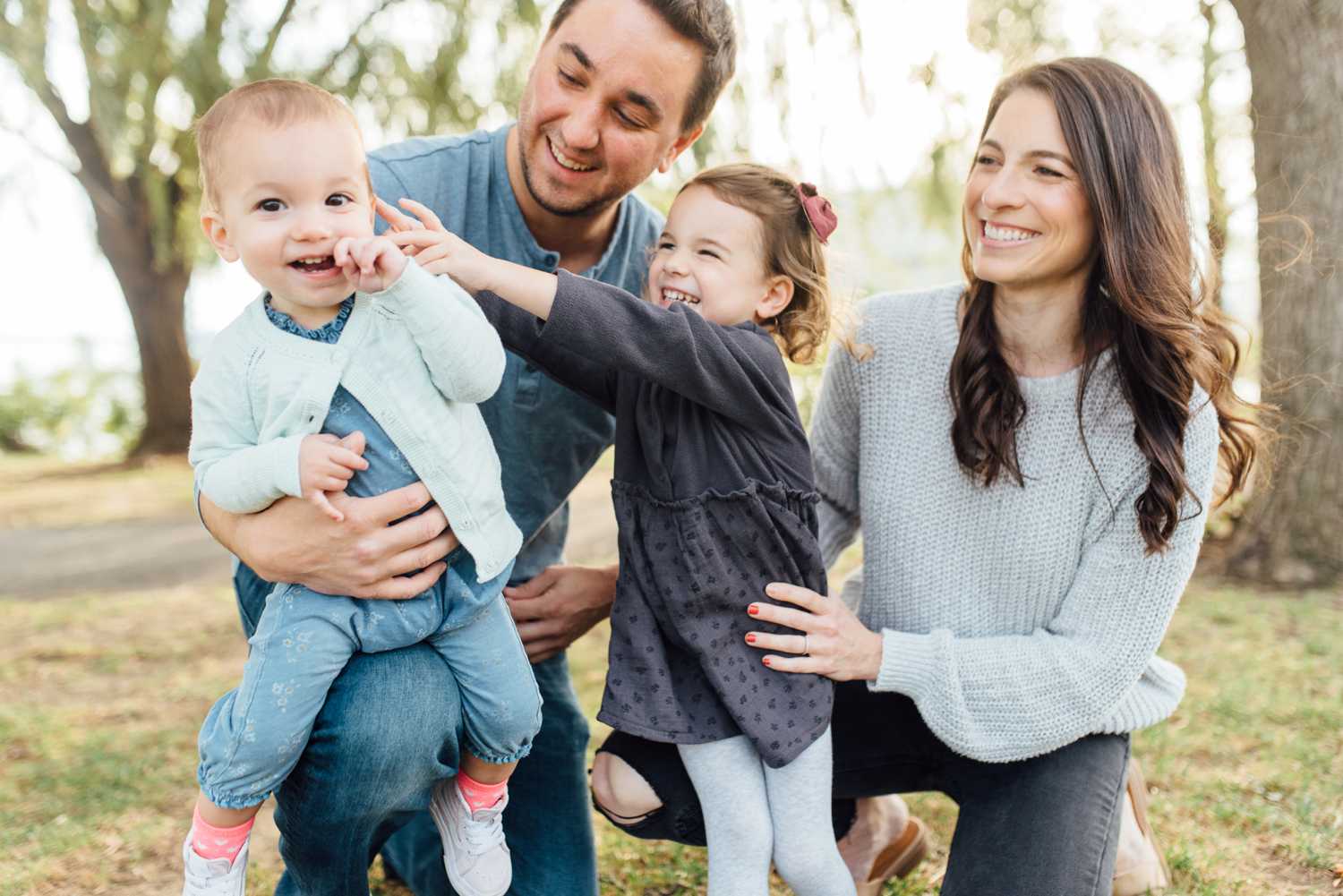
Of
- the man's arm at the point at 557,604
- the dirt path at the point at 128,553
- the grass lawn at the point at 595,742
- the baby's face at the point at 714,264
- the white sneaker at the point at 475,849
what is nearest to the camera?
the white sneaker at the point at 475,849

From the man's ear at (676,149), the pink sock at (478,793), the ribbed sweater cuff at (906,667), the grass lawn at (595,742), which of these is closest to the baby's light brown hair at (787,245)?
the man's ear at (676,149)

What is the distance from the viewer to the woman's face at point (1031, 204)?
2088 mm

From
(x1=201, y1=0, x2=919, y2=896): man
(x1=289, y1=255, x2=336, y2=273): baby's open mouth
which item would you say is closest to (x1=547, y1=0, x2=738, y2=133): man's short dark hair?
(x1=201, y1=0, x2=919, y2=896): man

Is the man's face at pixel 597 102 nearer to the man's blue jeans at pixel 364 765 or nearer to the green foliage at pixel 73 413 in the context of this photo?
the man's blue jeans at pixel 364 765

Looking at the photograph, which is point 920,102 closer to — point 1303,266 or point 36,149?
point 1303,266

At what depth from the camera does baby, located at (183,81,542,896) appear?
1.62m

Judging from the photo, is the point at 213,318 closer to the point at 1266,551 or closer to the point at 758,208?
the point at 1266,551

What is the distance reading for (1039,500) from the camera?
7.21 feet

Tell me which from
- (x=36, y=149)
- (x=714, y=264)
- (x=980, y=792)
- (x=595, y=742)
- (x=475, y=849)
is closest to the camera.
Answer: (x=475, y=849)

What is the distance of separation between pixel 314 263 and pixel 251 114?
0.22 m

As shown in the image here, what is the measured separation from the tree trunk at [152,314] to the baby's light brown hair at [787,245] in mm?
8818

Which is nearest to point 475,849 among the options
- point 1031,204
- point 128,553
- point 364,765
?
point 364,765

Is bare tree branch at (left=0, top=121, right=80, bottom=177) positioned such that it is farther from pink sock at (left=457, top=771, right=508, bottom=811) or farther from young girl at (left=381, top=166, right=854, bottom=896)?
pink sock at (left=457, top=771, right=508, bottom=811)

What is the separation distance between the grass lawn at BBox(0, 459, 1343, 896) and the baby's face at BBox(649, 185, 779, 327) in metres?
1.31
